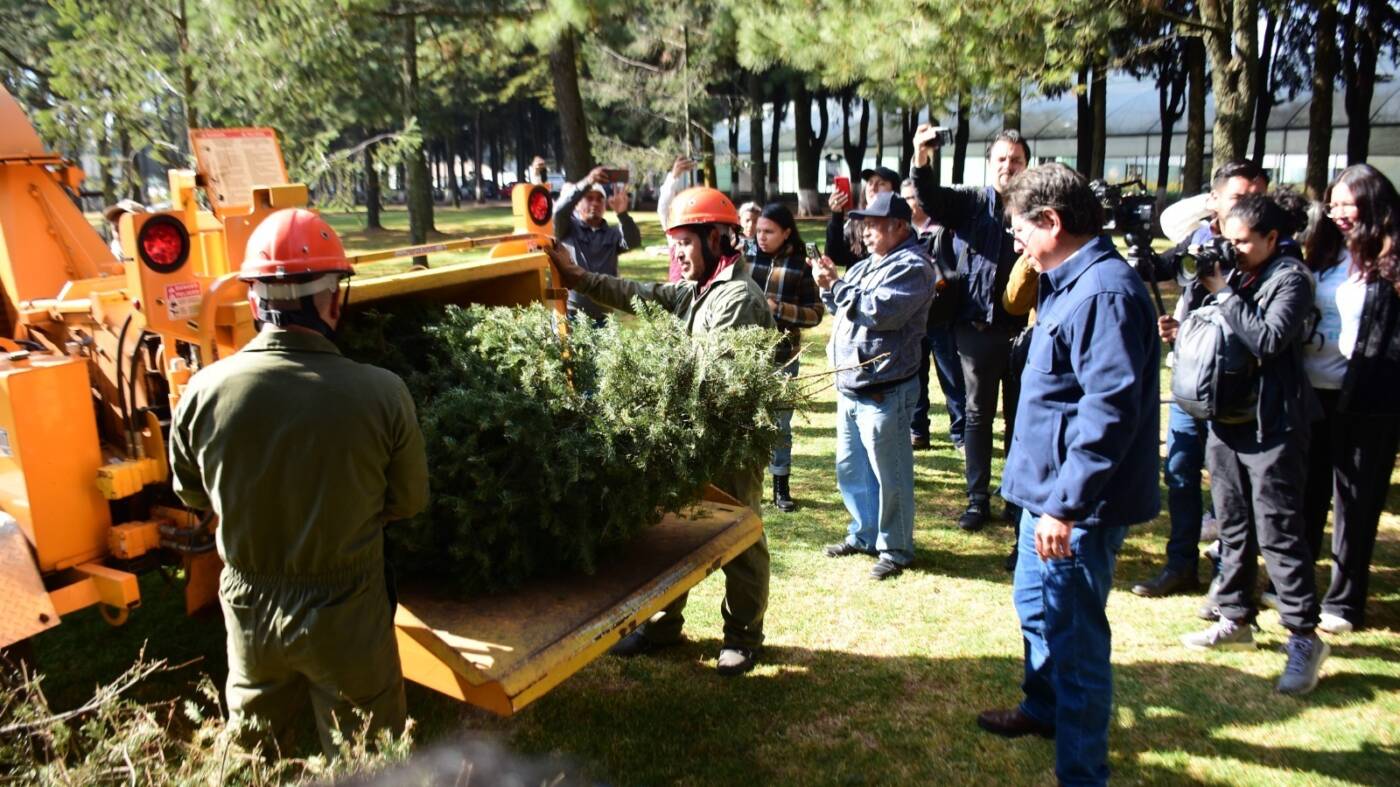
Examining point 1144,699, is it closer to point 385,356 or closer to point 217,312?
point 385,356

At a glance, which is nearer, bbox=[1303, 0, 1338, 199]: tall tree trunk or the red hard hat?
the red hard hat

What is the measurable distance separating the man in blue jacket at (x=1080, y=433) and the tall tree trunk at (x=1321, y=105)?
14.5 metres

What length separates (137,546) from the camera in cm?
352

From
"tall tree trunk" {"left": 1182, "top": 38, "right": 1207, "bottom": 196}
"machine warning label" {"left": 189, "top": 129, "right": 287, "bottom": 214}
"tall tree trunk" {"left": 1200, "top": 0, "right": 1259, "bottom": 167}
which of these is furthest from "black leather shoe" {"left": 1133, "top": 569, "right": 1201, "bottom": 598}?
"tall tree trunk" {"left": 1182, "top": 38, "right": 1207, "bottom": 196}

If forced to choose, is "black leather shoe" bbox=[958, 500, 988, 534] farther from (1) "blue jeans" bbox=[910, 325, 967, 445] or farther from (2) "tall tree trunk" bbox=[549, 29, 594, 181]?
(2) "tall tree trunk" bbox=[549, 29, 594, 181]

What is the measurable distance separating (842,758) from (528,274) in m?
2.20

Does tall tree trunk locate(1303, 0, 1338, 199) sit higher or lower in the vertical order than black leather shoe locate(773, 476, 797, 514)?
higher

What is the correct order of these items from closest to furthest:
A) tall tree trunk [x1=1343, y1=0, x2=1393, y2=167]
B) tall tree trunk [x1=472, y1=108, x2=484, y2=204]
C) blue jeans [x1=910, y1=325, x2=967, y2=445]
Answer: blue jeans [x1=910, y1=325, x2=967, y2=445]
tall tree trunk [x1=1343, y1=0, x2=1393, y2=167]
tall tree trunk [x1=472, y1=108, x2=484, y2=204]

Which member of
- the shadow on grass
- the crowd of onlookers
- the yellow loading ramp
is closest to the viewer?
the yellow loading ramp

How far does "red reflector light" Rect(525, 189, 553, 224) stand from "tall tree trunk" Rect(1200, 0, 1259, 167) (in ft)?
26.1

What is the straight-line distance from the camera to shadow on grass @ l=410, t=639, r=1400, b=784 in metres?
3.51

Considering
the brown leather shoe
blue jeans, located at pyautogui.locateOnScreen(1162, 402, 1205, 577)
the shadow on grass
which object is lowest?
the shadow on grass

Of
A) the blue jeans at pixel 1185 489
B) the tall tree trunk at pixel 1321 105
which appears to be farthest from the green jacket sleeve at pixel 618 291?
the tall tree trunk at pixel 1321 105

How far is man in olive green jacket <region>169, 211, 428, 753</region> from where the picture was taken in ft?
8.26
